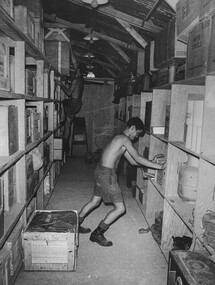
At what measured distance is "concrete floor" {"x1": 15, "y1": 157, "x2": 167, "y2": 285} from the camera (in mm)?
2518

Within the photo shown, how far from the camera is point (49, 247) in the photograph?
98.6 inches

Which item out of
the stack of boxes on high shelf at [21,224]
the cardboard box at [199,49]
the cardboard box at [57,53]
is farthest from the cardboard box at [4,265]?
the cardboard box at [57,53]

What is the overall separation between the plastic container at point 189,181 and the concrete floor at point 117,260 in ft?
2.74

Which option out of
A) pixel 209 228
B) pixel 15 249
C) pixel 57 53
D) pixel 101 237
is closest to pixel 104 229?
pixel 101 237

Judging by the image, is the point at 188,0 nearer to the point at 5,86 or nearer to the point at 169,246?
the point at 5,86

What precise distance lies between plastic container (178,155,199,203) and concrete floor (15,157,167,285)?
2.74ft

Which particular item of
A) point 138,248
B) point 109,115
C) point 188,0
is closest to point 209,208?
point 138,248

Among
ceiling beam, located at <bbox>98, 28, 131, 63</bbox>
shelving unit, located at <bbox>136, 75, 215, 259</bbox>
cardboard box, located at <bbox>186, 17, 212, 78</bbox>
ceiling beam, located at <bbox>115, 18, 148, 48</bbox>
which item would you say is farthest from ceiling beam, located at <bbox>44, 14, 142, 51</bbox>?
cardboard box, located at <bbox>186, 17, 212, 78</bbox>

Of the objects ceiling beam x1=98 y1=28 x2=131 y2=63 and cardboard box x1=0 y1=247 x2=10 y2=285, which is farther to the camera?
ceiling beam x1=98 y1=28 x2=131 y2=63

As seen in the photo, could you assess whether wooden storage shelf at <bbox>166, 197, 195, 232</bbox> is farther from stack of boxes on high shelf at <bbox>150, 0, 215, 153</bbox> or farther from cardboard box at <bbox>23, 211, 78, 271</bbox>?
cardboard box at <bbox>23, 211, 78, 271</bbox>

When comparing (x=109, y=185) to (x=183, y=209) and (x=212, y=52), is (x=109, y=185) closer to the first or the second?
(x=183, y=209)

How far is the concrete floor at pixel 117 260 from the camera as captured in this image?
252cm

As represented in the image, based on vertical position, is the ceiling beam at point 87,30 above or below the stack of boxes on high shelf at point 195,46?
above

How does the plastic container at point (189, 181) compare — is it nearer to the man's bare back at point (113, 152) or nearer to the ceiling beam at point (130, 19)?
the man's bare back at point (113, 152)
